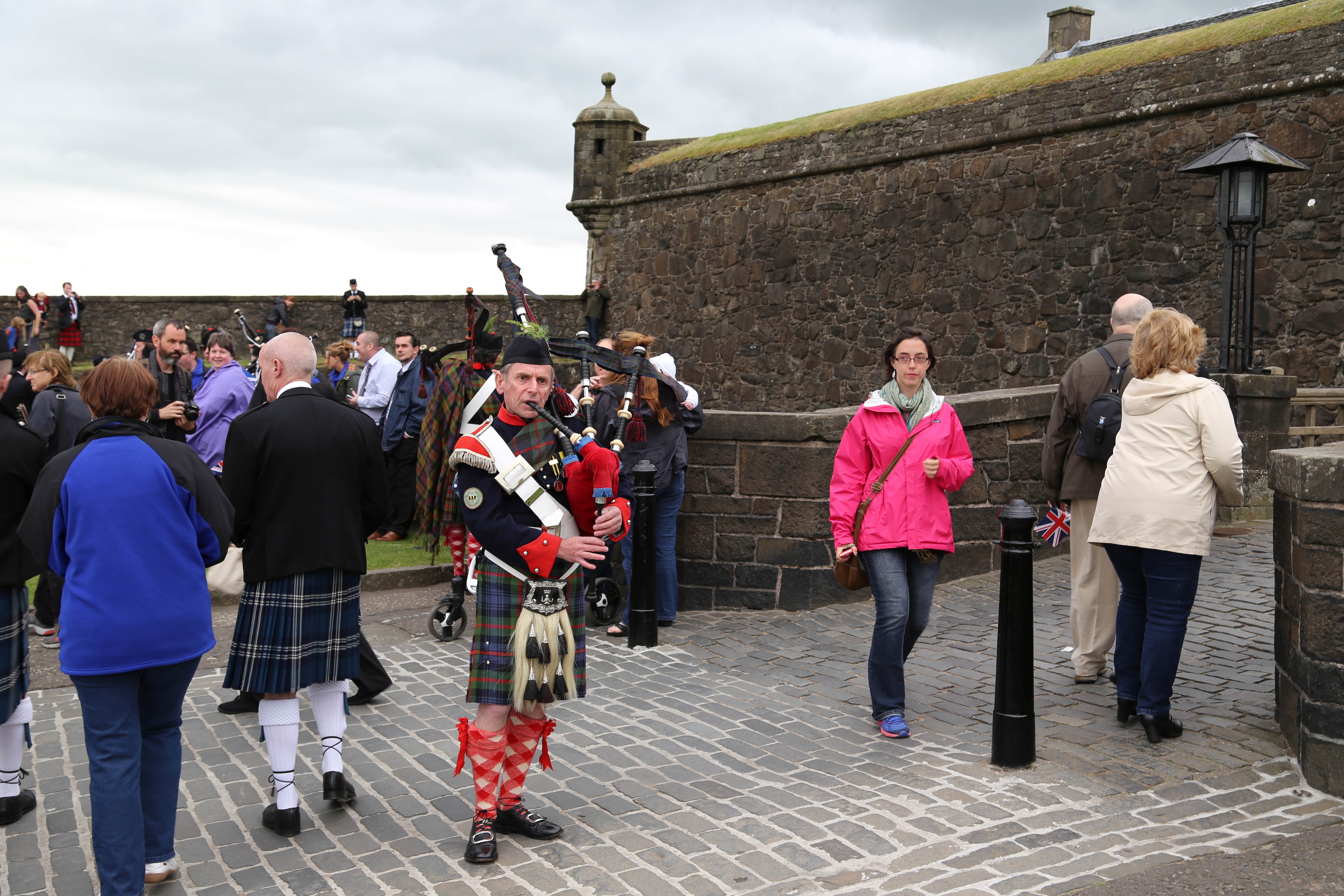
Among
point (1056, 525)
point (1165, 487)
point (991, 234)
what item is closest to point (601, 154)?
point (991, 234)

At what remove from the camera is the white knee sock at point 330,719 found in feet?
14.4

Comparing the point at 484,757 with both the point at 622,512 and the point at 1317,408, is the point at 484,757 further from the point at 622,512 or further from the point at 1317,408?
the point at 1317,408

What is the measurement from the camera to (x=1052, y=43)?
30.8 m

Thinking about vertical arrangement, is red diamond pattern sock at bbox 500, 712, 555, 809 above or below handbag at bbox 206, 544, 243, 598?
below

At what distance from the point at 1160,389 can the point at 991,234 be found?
43.2 feet

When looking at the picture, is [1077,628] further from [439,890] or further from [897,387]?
[439,890]

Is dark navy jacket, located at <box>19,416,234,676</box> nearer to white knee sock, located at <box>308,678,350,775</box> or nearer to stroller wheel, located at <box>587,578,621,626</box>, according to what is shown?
white knee sock, located at <box>308,678,350,775</box>

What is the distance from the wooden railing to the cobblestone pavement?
5169mm

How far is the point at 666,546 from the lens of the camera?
744cm

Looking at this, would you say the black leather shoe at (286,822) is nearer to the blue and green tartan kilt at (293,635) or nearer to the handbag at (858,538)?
the blue and green tartan kilt at (293,635)

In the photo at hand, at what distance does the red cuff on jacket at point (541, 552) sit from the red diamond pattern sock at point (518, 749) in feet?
2.00

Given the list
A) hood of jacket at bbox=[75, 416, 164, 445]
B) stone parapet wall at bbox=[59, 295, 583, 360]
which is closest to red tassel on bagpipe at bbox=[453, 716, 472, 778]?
hood of jacket at bbox=[75, 416, 164, 445]

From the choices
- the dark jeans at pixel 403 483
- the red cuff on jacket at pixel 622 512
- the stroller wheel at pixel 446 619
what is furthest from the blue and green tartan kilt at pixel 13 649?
the dark jeans at pixel 403 483

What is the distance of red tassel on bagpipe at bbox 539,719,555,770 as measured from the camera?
4074mm
